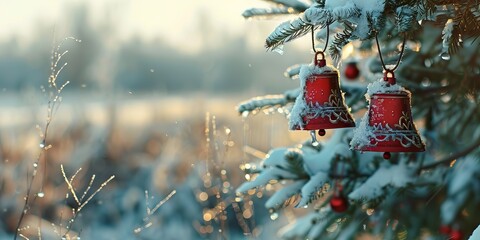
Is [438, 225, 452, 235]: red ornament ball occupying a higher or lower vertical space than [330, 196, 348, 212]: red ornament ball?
lower

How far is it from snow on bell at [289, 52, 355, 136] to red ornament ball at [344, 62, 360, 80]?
187cm

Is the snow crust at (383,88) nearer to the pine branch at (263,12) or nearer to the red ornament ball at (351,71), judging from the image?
the pine branch at (263,12)

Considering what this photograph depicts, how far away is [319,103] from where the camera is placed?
9.17 feet

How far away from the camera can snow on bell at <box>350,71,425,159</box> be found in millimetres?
2662

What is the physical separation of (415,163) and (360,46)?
69 cm

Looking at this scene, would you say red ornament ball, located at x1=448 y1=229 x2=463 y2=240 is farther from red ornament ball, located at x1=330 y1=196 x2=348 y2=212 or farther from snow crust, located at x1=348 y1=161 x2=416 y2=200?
red ornament ball, located at x1=330 y1=196 x2=348 y2=212

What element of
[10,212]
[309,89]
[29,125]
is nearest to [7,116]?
[29,125]

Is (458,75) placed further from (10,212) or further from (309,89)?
(10,212)

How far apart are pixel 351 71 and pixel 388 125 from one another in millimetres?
2019

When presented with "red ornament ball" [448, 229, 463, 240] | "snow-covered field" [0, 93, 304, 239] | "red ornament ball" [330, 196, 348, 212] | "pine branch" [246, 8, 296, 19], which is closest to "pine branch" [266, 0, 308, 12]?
"pine branch" [246, 8, 296, 19]

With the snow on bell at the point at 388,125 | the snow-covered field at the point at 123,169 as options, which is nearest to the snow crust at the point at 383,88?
the snow on bell at the point at 388,125

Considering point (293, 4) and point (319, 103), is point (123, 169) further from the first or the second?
point (319, 103)

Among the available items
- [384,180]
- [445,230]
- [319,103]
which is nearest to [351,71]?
[384,180]

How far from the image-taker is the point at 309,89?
111 inches
